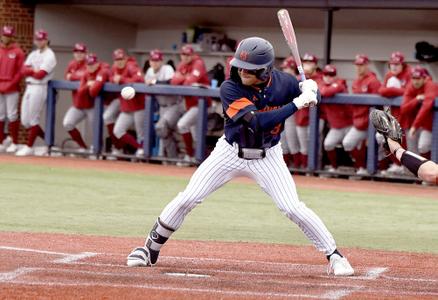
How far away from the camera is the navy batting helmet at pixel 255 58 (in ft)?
21.4

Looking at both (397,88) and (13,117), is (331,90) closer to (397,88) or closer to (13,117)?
(397,88)

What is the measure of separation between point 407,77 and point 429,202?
3.40 metres

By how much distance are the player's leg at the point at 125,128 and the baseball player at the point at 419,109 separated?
4.52m

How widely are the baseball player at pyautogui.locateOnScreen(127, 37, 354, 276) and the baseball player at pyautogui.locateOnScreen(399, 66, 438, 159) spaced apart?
7895mm

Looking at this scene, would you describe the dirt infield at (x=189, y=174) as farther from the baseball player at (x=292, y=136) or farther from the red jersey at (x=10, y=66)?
the red jersey at (x=10, y=66)

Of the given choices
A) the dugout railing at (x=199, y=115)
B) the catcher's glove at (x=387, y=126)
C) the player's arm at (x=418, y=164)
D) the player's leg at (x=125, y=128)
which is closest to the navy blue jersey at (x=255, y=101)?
the catcher's glove at (x=387, y=126)

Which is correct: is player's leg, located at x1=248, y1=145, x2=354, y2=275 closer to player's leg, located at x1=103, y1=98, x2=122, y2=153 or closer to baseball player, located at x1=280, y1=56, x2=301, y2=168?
baseball player, located at x1=280, y1=56, x2=301, y2=168

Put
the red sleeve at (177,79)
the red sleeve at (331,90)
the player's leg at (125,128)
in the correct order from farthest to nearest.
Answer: the player's leg at (125,128)
the red sleeve at (177,79)
the red sleeve at (331,90)

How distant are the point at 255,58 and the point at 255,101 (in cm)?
34

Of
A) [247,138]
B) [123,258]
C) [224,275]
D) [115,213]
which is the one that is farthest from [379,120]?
[115,213]

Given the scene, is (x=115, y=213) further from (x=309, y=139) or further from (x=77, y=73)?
(x=77, y=73)

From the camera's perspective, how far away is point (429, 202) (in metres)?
12.4

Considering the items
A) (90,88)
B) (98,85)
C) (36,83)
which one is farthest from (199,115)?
(36,83)

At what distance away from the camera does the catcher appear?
21.2 feet
